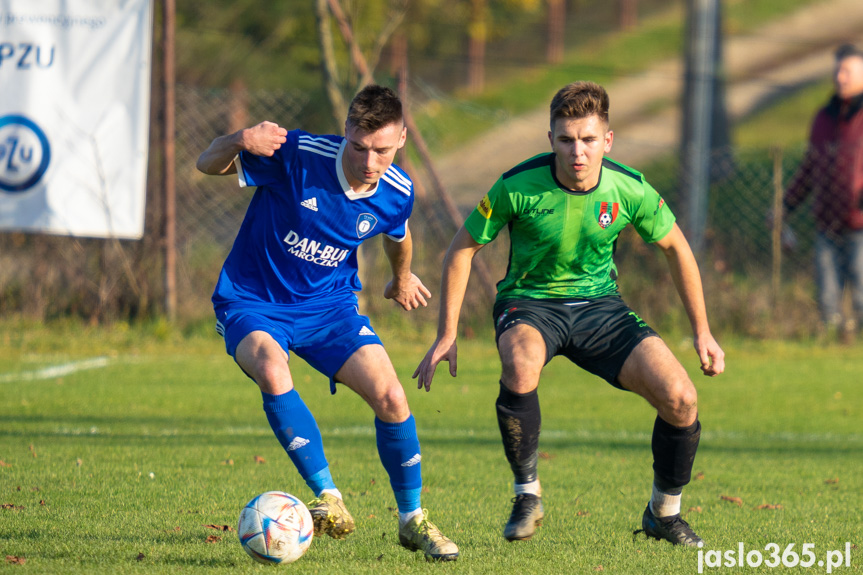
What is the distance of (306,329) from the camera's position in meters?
4.52

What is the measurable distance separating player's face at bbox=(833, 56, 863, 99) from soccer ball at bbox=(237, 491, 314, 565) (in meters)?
7.96

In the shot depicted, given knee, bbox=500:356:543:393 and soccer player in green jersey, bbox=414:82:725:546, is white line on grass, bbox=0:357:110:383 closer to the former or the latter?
soccer player in green jersey, bbox=414:82:725:546

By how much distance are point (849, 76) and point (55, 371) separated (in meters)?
7.80

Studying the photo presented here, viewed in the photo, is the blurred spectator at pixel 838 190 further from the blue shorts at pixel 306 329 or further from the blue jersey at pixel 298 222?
the blue shorts at pixel 306 329

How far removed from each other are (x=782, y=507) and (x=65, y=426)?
4.40 metres

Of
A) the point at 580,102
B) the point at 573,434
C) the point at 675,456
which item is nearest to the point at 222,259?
the point at 573,434

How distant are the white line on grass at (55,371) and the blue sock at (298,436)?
475 centimetres

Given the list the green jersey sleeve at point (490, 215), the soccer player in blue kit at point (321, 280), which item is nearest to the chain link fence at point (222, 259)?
the soccer player in blue kit at point (321, 280)

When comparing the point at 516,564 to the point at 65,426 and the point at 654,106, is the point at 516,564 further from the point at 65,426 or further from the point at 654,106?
the point at 654,106

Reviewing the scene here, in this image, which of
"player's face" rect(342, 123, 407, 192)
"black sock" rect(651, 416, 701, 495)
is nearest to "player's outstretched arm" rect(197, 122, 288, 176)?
"player's face" rect(342, 123, 407, 192)

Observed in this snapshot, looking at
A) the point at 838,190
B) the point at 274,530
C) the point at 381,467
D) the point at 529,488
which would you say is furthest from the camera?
the point at 838,190

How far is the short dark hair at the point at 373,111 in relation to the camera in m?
4.24

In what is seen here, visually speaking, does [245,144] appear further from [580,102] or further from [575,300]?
[575,300]

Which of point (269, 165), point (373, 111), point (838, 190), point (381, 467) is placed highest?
point (838, 190)
